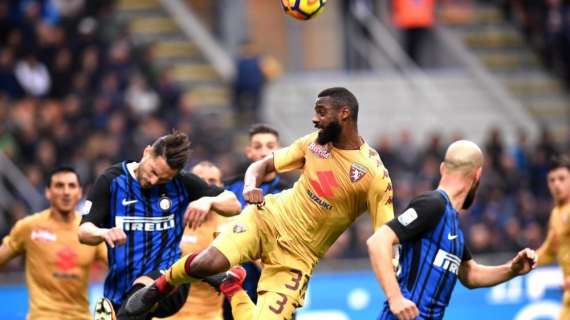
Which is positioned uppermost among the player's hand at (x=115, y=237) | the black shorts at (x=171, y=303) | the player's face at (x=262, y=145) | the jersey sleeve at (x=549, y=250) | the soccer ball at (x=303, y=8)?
the soccer ball at (x=303, y=8)

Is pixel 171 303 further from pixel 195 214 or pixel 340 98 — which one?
pixel 340 98

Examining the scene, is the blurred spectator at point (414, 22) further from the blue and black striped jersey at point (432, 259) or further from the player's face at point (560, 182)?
the blue and black striped jersey at point (432, 259)

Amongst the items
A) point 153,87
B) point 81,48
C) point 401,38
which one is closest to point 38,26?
point 81,48

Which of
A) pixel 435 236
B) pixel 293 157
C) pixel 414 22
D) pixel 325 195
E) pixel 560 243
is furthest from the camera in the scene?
pixel 414 22

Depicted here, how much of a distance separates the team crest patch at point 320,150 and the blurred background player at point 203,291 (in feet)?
4.71

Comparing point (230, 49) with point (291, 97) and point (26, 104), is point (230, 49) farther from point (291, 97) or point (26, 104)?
point (26, 104)

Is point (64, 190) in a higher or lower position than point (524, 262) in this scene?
higher

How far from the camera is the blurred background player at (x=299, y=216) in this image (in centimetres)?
984

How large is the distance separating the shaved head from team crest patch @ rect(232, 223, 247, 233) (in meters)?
1.90

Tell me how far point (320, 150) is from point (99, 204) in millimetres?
1776

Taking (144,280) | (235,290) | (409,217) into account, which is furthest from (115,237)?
(409,217)

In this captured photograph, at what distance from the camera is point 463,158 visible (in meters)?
8.77

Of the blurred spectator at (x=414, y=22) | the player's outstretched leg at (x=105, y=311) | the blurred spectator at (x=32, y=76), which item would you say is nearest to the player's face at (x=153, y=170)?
the player's outstretched leg at (x=105, y=311)

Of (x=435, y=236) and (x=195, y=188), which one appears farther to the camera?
(x=195, y=188)
